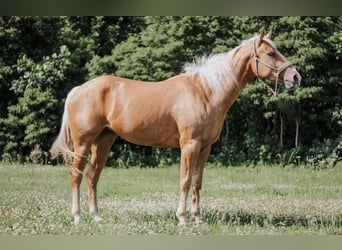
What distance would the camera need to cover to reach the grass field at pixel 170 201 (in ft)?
14.4

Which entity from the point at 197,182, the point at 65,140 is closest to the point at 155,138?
the point at 197,182

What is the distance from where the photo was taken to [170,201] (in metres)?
5.23

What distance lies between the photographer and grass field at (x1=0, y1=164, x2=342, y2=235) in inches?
172

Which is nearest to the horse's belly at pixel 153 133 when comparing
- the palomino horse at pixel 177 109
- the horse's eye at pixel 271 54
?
the palomino horse at pixel 177 109

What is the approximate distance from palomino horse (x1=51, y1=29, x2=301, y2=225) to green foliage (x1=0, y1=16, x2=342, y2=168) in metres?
1.62

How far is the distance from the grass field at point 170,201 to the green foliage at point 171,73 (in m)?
0.28

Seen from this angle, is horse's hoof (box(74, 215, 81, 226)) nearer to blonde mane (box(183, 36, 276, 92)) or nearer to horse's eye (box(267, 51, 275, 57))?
blonde mane (box(183, 36, 276, 92))

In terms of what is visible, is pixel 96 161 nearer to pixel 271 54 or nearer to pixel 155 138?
pixel 155 138

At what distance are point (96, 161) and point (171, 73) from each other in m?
2.02

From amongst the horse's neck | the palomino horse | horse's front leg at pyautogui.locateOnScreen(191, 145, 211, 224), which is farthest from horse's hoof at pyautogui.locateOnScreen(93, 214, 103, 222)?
the horse's neck

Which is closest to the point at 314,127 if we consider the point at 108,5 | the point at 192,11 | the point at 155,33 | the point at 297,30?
the point at 297,30

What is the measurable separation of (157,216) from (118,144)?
181 cm

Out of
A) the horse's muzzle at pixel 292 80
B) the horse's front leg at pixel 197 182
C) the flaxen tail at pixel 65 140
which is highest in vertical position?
the horse's muzzle at pixel 292 80

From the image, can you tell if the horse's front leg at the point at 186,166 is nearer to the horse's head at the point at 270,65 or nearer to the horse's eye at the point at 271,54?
the horse's head at the point at 270,65
